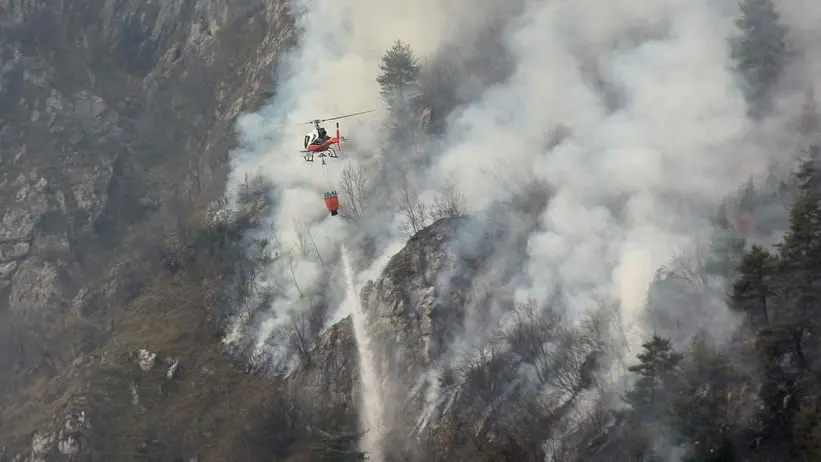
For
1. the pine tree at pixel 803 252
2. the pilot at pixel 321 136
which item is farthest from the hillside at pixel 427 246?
the pilot at pixel 321 136

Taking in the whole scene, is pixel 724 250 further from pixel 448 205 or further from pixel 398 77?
pixel 398 77

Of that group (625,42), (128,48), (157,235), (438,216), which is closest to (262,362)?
(438,216)

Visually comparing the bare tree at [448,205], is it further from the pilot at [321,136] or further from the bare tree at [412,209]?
the pilot at [321,136]

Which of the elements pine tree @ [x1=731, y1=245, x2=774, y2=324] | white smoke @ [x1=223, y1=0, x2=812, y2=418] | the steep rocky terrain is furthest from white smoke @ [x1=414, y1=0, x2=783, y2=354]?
the steep rocky terrain

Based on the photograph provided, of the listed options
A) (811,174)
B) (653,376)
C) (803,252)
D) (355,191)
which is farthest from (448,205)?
(803,252)

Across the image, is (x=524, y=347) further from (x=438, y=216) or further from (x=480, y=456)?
(x=438, y=216)

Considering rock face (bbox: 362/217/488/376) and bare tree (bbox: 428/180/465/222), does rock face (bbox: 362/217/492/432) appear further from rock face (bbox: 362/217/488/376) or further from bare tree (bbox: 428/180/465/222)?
bare tree (bbox: 428/180/465/222)
